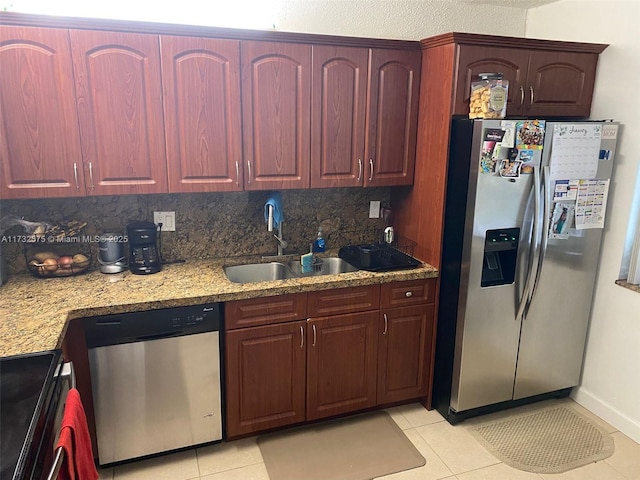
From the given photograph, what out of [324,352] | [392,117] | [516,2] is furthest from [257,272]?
[516,2]

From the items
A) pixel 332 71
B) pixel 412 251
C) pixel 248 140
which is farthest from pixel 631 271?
pixel 248 140

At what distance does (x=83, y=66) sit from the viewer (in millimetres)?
2109

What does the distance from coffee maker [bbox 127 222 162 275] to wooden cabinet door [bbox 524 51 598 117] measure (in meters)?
2.08

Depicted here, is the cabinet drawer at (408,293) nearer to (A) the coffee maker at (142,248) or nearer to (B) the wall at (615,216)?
(B) the wall at (615,216)

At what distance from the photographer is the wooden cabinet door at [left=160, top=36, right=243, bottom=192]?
2238 mm

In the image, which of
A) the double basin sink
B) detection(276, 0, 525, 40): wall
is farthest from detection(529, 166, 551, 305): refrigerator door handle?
detection(276, 0, 525, 40): wall

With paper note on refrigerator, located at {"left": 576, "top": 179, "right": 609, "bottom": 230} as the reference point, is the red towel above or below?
below

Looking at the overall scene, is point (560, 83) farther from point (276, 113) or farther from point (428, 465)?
point (428, 465)

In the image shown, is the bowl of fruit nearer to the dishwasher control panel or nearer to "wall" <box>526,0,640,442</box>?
the dishwasher control panel

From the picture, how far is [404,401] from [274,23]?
88.6 inches

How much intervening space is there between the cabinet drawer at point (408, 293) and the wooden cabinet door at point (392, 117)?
58 cm

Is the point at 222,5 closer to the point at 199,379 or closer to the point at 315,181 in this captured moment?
the point at 315,181

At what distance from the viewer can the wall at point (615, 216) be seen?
2.51 m

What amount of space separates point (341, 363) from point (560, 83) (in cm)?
192
